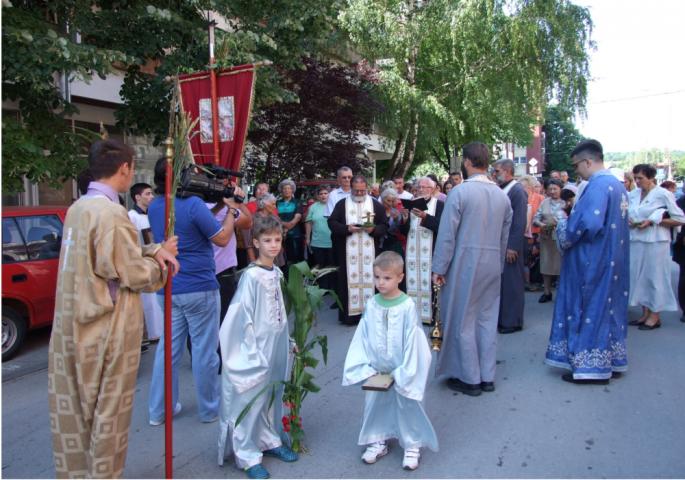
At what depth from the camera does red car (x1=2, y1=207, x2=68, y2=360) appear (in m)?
6.14

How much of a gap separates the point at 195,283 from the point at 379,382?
1518 mm

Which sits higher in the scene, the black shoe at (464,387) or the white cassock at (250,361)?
the white cassock at (250,361)

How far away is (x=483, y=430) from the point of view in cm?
412

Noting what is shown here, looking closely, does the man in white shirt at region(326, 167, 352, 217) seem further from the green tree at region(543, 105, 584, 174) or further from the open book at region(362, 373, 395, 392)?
the green tree at region(543, 105, 584, 174)

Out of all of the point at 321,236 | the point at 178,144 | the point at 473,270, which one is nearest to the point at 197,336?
the point at 178,144

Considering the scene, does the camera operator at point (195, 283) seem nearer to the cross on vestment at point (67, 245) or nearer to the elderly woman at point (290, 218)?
the cross on vestment at point (67, 245)

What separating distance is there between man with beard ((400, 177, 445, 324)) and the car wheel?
173 inches

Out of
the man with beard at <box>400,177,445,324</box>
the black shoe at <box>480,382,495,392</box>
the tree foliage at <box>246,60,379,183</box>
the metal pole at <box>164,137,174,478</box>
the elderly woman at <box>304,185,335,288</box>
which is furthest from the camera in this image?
the tree foliage at <box>246,60,379,183</box>

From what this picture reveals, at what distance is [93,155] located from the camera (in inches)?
115

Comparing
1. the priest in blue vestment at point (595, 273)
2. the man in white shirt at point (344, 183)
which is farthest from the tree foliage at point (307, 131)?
the priest in blue vestment at point (595, 273)

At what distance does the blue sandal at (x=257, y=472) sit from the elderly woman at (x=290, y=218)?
5542 millimetres

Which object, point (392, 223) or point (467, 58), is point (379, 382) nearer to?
point (392, 223)

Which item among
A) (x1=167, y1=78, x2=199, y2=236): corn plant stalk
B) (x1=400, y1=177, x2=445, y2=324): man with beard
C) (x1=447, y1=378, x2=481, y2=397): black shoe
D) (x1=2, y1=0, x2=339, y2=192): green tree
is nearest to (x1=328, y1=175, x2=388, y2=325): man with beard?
(x1=400, y1=177, x2=445, y2=324): man with beard

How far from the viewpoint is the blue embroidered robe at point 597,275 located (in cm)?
488
